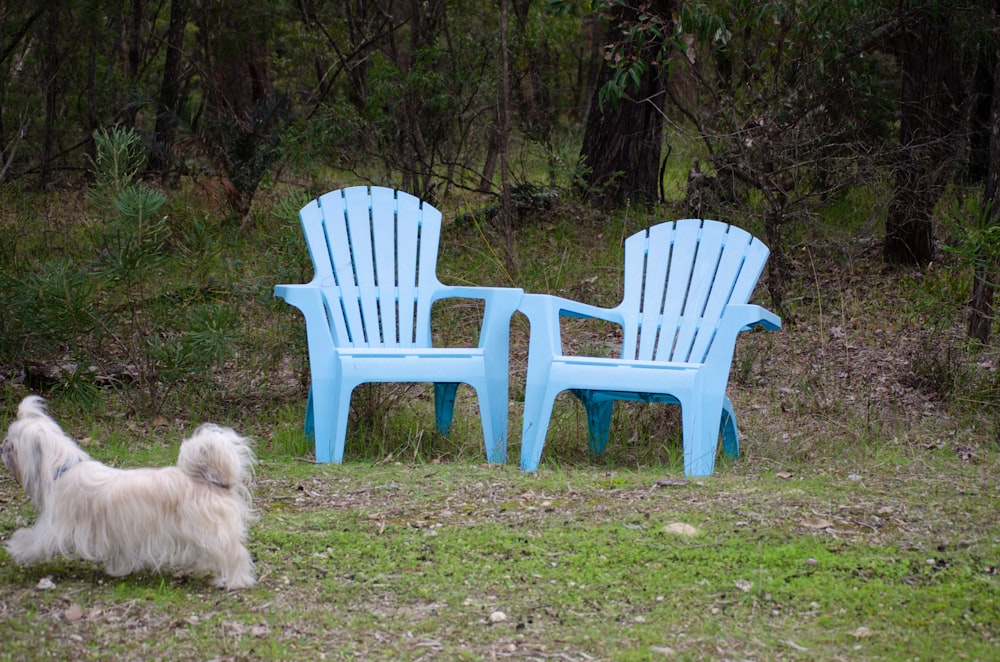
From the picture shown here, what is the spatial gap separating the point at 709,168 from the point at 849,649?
4.87 m

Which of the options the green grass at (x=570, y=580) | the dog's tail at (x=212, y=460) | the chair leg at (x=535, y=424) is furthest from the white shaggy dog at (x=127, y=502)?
the chair leg at (x=535, y=424)

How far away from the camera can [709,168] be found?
6883 millimetres

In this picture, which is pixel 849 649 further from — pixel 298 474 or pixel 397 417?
pixel 397 417

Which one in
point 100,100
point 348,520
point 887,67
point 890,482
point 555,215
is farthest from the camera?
point 100,100

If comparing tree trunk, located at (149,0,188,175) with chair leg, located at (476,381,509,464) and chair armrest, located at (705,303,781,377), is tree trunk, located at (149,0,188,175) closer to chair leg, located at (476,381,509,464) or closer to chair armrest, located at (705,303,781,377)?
chair leg, located at (476,381,509,464)

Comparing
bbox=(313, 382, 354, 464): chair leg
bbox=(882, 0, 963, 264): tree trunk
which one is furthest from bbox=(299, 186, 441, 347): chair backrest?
bbox=(882, 0, 963, 264): tree trunk

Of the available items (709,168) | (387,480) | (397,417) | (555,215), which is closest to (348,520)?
(387,480)

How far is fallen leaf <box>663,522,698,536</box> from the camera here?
3.16 metres

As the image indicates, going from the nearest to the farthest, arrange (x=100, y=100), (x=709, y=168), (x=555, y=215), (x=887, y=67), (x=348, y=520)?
1. (x=348, y=520)
2. (x=709, y=168)
3. (x=555, y=215)
4. (x=887, y=67)
5. (x=100, y=100)

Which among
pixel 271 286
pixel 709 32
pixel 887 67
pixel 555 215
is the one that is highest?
pixel 887 67

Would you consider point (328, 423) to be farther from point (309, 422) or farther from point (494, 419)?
point (494, 419)

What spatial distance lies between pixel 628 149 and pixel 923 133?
231 centimetres

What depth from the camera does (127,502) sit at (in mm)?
2580

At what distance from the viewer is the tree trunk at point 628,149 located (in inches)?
328
